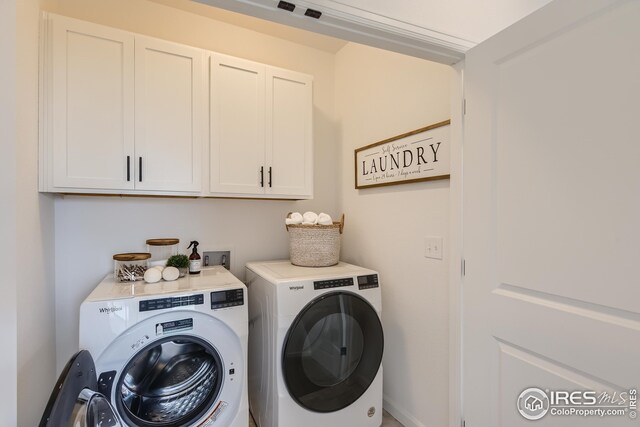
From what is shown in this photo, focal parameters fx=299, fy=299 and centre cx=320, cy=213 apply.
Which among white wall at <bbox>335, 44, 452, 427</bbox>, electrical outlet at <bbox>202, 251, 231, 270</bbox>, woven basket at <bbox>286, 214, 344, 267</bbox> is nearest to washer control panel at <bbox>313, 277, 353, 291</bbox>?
woven basket at <bbox>286, 214, 344, 267</bbox>

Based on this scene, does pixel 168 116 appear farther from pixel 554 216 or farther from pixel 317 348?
pixel 554 216

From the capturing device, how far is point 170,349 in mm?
1437

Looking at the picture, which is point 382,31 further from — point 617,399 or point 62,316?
point 62,316

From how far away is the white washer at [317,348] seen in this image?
1588 mm

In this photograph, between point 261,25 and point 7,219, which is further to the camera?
point 261,25

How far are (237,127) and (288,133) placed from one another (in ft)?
1.16

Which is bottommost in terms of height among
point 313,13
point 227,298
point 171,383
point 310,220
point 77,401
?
point 171,383

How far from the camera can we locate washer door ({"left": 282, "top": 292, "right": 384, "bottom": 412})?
5.29ft

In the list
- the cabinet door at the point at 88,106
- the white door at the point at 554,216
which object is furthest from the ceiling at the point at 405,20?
the cabinet door at the point at 88,106

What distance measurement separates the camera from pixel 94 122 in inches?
61.8

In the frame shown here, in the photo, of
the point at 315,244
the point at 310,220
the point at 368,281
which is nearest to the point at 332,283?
the point at 368,281

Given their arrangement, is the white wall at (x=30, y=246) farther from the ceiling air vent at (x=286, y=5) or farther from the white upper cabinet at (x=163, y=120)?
the ceiling air vent at (x=286, y=5)

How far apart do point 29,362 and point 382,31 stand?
6.49ft

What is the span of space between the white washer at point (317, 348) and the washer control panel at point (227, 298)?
0.18 meters
